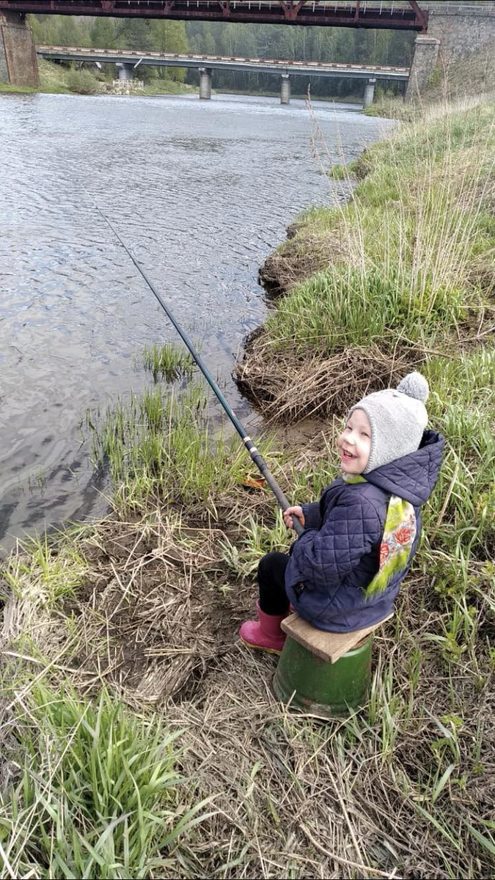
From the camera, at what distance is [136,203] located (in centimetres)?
1379

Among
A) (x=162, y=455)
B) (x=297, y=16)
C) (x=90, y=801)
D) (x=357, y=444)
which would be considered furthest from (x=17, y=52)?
(x=90, y=801)

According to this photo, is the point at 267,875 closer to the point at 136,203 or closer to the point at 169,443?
the point at 169,443

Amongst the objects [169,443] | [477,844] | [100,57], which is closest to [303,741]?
[477,844]

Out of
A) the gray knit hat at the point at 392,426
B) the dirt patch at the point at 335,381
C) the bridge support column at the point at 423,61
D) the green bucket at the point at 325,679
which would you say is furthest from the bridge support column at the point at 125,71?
the green bucket at the point at 325,679

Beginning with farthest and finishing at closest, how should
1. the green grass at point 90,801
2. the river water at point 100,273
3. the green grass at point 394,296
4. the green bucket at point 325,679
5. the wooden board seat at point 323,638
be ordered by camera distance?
1. the green grass at point 394,296
2. the river water at point 100,273
3. the green bucket at point 325,679
4. the wooden board seat at point 323,638
5. the green grass at point 90,801

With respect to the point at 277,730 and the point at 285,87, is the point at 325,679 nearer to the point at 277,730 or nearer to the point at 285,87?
the point at 277,730

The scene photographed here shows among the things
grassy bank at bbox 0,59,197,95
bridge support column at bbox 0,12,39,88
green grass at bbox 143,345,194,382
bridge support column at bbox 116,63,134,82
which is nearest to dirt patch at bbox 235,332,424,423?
green grass at bbox 143,345,194,382

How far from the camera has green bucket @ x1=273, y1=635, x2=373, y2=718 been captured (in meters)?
2.29

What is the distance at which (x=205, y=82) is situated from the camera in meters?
64.0

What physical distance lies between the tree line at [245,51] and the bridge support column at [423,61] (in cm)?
1309

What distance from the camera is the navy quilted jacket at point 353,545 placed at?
2045 mm

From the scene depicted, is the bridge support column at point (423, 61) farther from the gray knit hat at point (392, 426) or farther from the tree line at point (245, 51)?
the gray knit hat at point (392, 426)

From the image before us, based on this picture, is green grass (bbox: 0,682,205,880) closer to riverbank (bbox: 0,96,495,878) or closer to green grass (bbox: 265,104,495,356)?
riverbank (bbox: 0,96,495,878)

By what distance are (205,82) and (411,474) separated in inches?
2869
